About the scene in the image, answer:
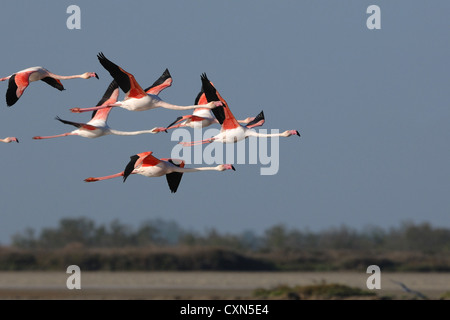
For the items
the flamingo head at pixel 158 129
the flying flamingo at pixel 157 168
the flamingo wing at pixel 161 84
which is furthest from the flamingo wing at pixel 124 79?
the flamingo wing at pixel 161 84

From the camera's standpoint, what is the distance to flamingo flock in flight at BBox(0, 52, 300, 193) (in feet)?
61.3

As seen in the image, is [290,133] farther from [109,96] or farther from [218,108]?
[109,96]

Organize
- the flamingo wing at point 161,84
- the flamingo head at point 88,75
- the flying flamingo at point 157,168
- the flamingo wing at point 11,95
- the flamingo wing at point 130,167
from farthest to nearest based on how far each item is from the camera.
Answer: the flamingo wing at point 161,84, the flamingo head at point 88,75, the flamingo wing at point 11,95, the flying flamingo at point 157,168, the flamingo wing at point 130,167

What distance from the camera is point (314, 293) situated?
1345 inches

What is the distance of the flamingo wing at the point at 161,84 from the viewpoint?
21.6 meters

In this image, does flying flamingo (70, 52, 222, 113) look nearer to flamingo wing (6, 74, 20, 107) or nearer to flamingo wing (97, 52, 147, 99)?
flamingo wing (97, 52, 147, 99)

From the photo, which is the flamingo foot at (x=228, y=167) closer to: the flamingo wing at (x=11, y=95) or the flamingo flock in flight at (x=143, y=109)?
the flamingo flock in flight at (x=143, y=109)

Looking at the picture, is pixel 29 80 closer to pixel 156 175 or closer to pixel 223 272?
pixel 156 175

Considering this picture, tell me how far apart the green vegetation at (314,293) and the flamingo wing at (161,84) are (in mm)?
12852

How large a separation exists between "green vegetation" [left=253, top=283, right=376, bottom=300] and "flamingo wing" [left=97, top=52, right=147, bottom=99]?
15.6 metres

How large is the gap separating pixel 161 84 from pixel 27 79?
12.2 feet

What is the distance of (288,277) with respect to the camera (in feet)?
156
